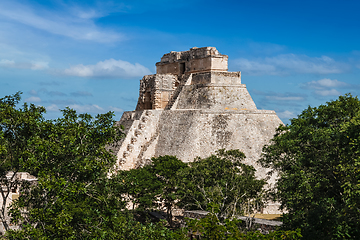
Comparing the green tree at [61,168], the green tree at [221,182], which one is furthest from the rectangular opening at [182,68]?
the green tree at [61,168]

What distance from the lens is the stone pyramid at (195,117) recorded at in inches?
1292

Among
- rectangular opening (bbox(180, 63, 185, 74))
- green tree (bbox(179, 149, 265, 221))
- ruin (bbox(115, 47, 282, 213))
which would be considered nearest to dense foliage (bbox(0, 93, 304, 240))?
green tree (bbox(179, 149, 265, 221))

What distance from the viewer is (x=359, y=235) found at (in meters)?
14.8

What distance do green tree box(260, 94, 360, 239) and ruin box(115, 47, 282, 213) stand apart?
11.8 meters

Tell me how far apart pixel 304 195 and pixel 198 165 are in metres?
10.7

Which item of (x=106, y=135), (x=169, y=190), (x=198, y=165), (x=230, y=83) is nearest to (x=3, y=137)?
(x=106, y=135)

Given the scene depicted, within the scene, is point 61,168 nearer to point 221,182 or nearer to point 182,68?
point 221,182

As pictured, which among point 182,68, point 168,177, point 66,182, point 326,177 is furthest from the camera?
point 182,68

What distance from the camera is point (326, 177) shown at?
16844 mm

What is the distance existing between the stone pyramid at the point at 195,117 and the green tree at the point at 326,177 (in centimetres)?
1184

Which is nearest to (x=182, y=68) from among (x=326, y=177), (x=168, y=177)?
(x=168, y=177)

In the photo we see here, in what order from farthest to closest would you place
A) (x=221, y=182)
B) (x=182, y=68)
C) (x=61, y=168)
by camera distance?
(x=182, y=68) < (x=221, y=182) < (x=61, y=168)

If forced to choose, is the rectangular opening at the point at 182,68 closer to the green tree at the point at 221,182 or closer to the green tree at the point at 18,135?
the green tree at the point at 221,182

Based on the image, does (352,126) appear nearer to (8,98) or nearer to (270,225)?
(270,225)
